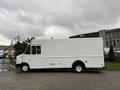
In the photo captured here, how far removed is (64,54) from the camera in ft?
58.9

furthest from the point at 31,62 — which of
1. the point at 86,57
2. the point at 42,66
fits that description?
the point at 86,57

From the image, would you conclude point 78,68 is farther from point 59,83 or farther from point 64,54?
point 59,83

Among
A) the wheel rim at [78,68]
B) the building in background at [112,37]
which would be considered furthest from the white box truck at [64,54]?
the building in background at [112,37]

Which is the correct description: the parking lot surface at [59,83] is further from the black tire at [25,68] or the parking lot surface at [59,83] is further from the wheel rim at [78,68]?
the black tire at [25,68]

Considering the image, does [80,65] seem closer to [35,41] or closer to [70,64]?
[70,64]

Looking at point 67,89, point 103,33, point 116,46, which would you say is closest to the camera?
point 67,89

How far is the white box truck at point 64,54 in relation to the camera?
17641 millimetres

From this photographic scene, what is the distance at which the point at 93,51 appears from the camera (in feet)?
58.0

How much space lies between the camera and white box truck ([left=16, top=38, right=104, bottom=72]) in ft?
57.9

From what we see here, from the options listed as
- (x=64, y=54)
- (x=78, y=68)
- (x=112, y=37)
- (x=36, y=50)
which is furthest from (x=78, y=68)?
(x=112, y=37)

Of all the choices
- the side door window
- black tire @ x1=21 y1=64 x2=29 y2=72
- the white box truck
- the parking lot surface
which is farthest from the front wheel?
black tire @ x1=21 y1=64 x2=29 y2=72

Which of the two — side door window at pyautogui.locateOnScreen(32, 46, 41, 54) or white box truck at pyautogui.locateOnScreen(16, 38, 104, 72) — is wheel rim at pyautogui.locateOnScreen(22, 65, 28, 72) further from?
side door window at pyautogui.locateOnScreen(32, 46, 41, 54)

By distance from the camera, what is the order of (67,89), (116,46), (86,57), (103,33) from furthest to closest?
(103,33), (116,46), (86,57), (67,89)

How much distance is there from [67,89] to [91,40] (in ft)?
29.6
